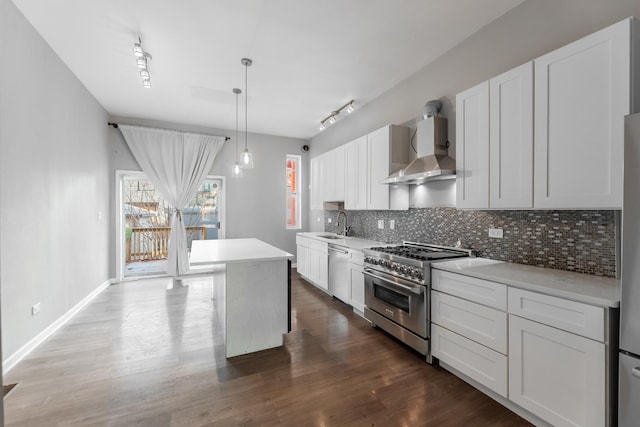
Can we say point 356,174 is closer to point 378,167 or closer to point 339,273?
point 378,167

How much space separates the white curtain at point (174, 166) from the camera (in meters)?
5.15

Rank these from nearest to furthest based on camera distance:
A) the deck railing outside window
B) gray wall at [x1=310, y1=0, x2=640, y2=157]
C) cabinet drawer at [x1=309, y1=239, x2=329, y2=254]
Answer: gray wall at [x1=310, y1=0, x2=640, y2=157], cabinet drawer at [x1=309, y1=239, x2=329, y2=254], the deck railing outside window

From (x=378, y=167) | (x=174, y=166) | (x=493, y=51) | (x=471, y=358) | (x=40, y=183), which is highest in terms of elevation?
(x=493, y=51)

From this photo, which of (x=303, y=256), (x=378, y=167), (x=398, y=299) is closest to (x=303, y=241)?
(x=303, y=256)

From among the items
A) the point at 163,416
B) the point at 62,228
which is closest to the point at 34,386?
the point at 163,416

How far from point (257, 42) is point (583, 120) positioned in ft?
9.16

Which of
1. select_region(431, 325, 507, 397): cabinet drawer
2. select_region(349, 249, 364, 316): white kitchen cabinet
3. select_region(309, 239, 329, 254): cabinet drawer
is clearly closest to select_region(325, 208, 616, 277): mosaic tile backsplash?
select_region(349, 249, 364, 316): white kitchen cabinet

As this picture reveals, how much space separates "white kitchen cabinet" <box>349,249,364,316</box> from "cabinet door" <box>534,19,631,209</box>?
6.45 ft

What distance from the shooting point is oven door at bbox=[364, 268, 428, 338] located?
8.32 feet

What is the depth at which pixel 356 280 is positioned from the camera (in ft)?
11.8

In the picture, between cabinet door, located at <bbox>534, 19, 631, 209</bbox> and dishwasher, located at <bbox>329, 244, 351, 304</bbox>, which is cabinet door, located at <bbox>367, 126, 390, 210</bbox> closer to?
dishwasher, located at <bbox>329, 244, 351, 304</bbox>

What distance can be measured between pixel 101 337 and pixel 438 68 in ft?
15.2

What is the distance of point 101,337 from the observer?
3.01 meters

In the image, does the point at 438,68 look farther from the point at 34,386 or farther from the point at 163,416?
the point at 34,386
